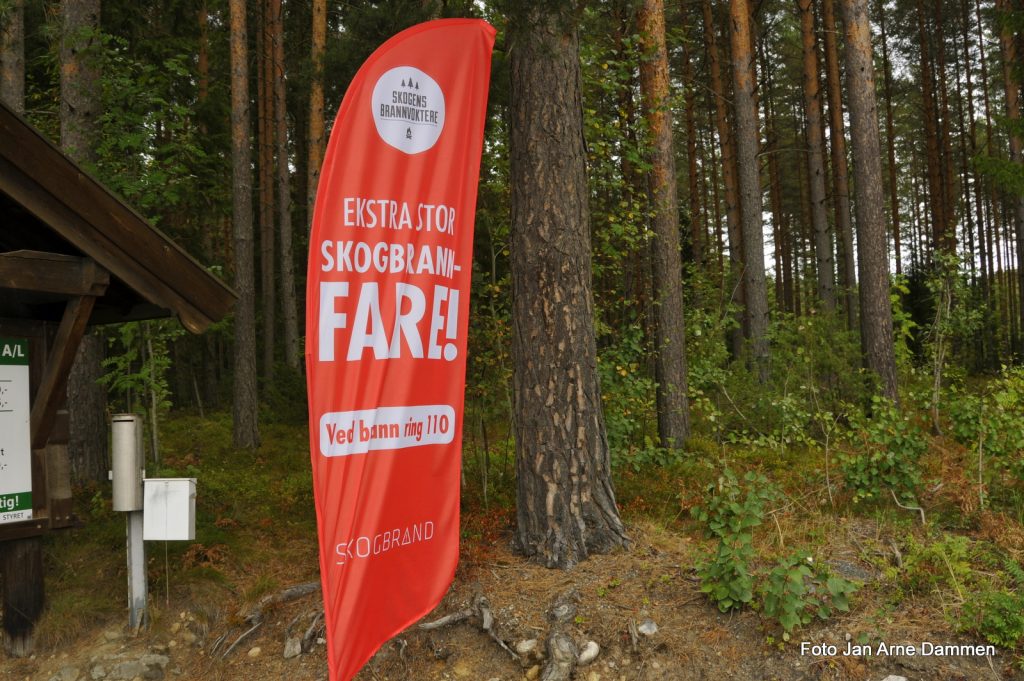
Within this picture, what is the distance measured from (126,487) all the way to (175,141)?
5.95 meters

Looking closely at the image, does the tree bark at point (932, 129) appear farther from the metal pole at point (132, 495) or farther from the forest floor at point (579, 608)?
the metal pole at point (132, 495)

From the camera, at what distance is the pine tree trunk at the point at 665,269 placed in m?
9.80

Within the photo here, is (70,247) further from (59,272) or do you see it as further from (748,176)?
(748,176)

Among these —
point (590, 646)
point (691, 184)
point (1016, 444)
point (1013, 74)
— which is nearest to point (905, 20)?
point (691, 184)

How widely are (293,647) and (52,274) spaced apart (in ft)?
9.86

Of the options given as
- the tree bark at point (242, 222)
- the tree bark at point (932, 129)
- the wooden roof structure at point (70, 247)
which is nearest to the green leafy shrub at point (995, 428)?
the wooden roof structure at point (70, 247)

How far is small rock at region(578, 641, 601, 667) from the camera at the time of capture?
15.2ft

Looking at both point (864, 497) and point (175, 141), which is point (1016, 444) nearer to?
point (864, 497)

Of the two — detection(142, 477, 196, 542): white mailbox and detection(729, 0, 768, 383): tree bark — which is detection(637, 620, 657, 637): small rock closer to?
detection(142, 477, 196, 542): white mailbox

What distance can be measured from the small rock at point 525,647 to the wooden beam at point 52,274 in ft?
12.3

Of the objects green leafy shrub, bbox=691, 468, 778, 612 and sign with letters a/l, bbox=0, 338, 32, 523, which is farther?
sign with letters a/l, bbox=0, 338, 32, 523

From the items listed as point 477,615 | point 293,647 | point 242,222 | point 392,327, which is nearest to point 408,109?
point 392,327

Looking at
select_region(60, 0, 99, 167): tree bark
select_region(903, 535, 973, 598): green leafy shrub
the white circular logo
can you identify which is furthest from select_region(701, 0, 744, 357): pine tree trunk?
the white circular logo

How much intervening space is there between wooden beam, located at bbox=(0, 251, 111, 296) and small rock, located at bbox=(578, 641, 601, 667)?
408 centimetres
